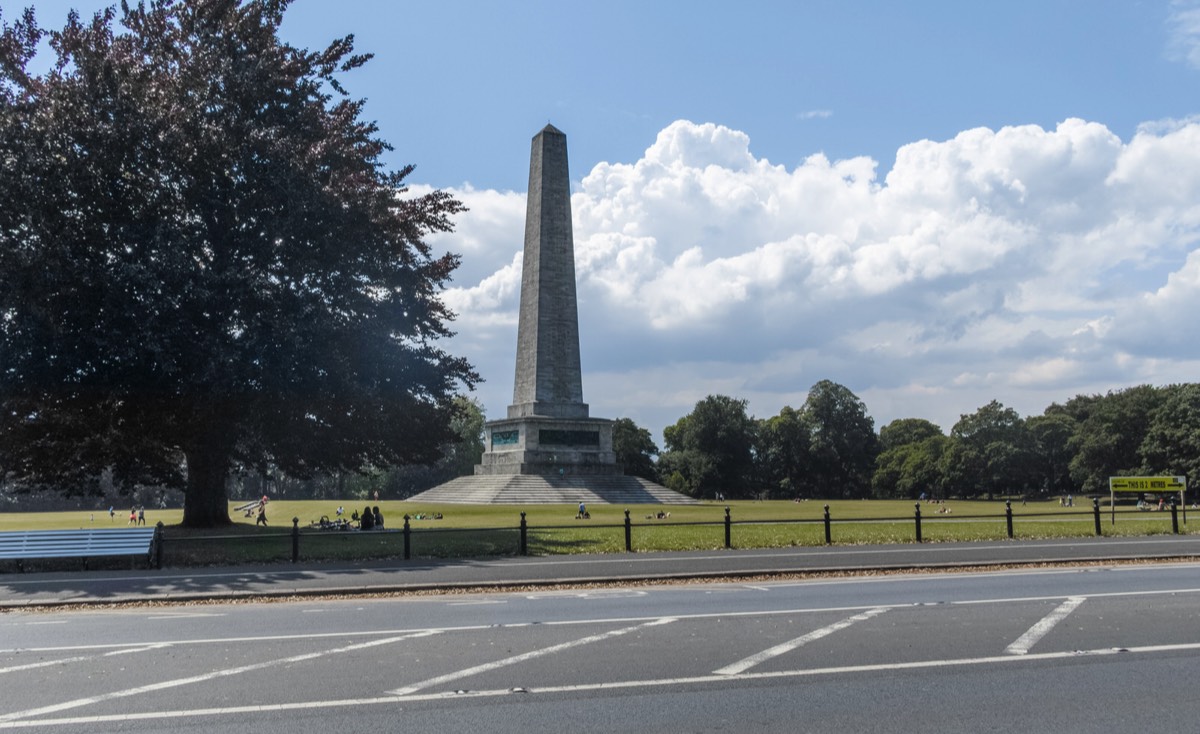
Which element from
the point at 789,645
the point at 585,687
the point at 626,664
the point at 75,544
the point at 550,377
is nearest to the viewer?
the point at 585,687

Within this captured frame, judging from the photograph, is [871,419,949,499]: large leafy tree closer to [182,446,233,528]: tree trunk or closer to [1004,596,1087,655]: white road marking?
[182,446,233,528]: tree trunk

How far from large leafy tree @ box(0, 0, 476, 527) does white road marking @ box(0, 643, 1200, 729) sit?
715 inches

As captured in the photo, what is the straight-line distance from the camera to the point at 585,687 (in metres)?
7.50

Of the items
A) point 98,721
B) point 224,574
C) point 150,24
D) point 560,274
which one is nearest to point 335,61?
point 150,24

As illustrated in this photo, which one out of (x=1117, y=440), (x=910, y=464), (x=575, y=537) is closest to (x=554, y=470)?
(x=575, y=537)

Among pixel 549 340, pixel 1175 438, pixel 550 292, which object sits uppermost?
pixel 550 292

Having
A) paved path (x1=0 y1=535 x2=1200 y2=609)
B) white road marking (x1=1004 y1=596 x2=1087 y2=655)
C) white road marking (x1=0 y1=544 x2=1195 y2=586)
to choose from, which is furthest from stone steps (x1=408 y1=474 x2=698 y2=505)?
white road marking (x1=1004 y1=596 x2=1087 y2=655)

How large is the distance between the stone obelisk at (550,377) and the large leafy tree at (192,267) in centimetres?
2258

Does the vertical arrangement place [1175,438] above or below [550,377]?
below

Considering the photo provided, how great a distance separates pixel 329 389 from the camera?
86.6 feet

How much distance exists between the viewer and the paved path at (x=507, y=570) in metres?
14.9

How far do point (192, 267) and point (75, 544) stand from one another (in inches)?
324

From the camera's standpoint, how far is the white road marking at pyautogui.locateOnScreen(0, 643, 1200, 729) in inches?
266

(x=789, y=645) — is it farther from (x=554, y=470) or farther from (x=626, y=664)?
(x=554, y=470)
